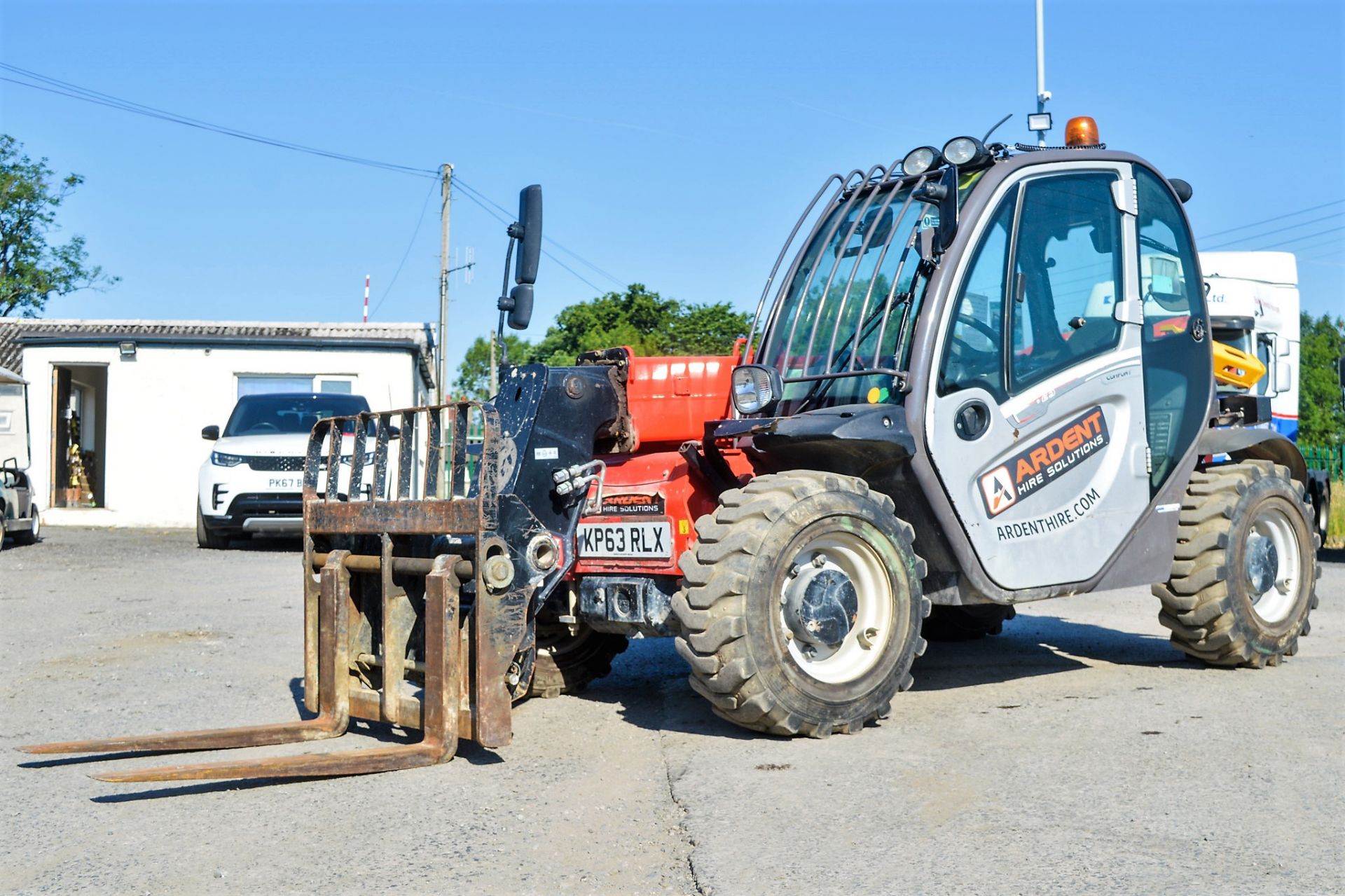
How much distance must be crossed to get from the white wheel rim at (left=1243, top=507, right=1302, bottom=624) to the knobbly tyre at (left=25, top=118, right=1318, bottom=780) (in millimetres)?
33

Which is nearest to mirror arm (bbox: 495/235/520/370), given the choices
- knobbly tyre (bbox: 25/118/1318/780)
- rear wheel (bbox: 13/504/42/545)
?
knobbly tyre (bbox: 25/118/1318/780)

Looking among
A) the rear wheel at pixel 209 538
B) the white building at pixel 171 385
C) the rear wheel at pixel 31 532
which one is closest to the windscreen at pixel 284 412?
the rear wheel at pixel 209 538

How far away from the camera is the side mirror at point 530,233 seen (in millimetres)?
5699

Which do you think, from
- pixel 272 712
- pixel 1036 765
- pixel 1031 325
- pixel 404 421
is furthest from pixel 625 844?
pixel 1031 325

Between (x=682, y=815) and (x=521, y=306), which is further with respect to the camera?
(x=521, y=306)

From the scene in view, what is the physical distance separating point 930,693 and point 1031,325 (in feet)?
6.23

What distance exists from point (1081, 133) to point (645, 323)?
102 feet

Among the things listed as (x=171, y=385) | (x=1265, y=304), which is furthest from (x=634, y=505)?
(x=171, y=385)

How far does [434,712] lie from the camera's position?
5.09 m

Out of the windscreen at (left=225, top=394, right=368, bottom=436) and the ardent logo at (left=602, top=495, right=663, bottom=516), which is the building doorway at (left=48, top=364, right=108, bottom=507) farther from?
the ardent logo at (left=602, top=495, right=663, bottom=516)

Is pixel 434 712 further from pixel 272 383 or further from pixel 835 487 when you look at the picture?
pixel 272 383

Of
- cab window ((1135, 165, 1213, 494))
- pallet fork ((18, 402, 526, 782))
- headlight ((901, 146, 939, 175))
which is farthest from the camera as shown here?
cab window ((1135, 165, 1213, 494))

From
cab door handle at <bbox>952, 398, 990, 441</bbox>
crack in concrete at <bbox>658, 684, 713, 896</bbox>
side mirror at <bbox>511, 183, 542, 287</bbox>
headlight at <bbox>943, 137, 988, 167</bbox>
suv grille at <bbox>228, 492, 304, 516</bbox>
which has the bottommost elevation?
crack in concrete at <bbox>658, 684, 713, 896</bbox>

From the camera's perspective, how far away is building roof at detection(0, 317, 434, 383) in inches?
1039
